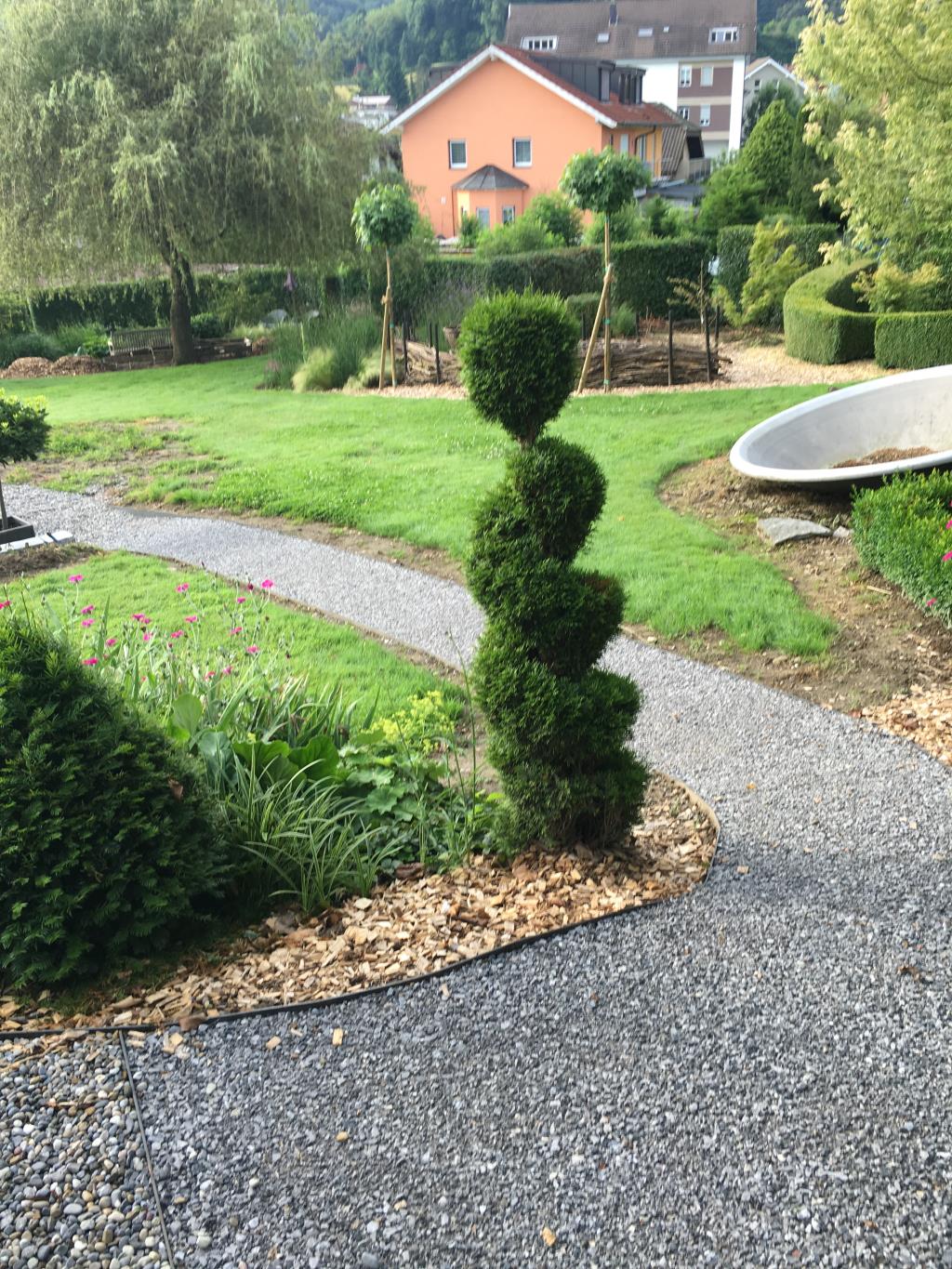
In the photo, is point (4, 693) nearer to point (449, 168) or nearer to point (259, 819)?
point (259, 819)

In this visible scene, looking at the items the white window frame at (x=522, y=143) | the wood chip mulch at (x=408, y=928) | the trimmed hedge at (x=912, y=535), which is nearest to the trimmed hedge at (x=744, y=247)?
the trimmed hedge at (x=912, y=535)

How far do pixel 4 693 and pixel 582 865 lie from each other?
203 cm

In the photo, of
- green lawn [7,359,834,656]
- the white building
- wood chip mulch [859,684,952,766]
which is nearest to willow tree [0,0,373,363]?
green lawn [7,359,834,656]

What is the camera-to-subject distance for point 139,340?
922 inches

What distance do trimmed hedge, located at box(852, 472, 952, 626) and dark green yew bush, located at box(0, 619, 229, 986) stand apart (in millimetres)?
5074

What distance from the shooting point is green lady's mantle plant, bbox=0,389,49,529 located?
9.73 metres

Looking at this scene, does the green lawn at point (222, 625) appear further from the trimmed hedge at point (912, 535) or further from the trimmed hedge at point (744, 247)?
the trimmed hedge at point (744, 247)

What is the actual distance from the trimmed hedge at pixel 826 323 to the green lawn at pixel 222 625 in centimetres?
1115

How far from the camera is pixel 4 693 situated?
10.4ft

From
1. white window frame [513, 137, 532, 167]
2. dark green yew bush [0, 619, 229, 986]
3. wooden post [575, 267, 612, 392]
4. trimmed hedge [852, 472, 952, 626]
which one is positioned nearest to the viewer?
dark green yew bush [0, 619, 229, 986]

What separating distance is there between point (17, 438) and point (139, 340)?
48.5 feet

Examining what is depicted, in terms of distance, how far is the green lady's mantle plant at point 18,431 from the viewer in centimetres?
973

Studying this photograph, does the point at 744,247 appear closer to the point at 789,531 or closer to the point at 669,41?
the point at 789,531

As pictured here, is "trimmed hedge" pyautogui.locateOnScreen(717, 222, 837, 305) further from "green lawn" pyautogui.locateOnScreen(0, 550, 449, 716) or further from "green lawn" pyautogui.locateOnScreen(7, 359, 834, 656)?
"green lawn" pyautogui.locateOnScreen(0, 550, 449, 716)
